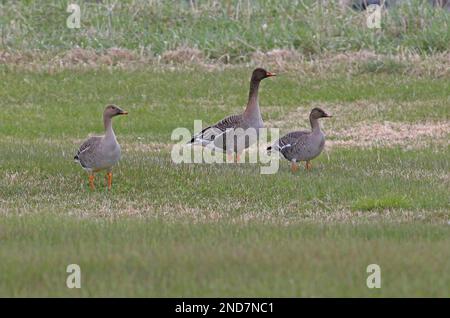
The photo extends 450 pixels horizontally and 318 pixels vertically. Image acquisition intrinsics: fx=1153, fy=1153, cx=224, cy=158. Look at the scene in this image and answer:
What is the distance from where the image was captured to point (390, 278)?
8820 mm

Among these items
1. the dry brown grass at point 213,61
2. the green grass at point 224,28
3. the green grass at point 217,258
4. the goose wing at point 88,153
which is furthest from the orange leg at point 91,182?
the green grass at point 224,28

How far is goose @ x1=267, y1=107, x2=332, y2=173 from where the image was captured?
49.3ft

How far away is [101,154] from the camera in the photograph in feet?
44.9

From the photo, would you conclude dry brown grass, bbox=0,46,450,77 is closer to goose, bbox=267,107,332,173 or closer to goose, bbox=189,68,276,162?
goose, bbox=189,68,276,162

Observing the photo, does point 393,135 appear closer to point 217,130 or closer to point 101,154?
point 217,130

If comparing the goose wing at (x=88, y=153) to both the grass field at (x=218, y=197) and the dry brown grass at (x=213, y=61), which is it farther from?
the dry brown grass at (x=213, y=61)

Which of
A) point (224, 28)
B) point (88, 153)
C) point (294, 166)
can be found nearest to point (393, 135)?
point (294, 166)

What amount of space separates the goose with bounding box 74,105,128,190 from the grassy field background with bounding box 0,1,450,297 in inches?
12.5

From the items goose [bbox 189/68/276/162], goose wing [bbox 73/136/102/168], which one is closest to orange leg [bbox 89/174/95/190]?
goose wing [bbox 73/136/102/168]

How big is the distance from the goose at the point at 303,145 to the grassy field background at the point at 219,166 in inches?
10.0

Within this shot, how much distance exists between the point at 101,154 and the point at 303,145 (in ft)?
9.30

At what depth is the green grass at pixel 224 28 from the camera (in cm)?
2631
